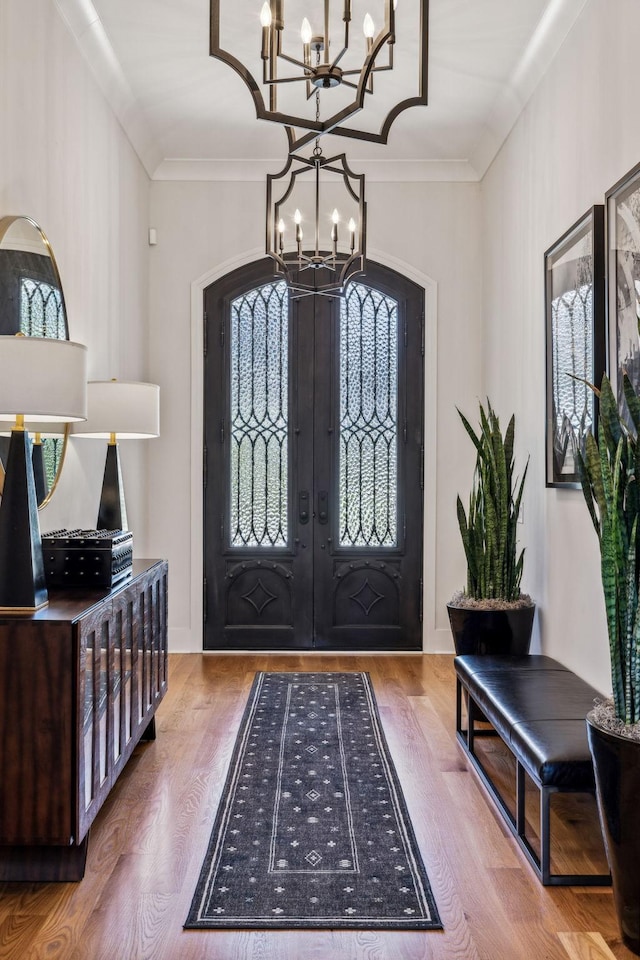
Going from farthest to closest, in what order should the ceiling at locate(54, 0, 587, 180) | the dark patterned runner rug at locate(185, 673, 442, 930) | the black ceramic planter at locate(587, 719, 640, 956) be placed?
the ceiling at locate(54, 0, 587, 180) < the dark patterned runner rug at locate(185, 673, 442, 930) < the black ceramic planter at locate(587, 719, 640, 956)

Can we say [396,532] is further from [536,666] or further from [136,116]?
[136,116]

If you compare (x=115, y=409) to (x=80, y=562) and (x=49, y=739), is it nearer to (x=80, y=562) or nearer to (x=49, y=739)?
(x=80, y=562)

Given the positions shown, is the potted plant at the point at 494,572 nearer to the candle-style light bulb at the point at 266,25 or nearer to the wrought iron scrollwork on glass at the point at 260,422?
the wrought iron scrollwork on glass at the point at 260,422

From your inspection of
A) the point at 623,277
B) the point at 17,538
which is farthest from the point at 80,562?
the point at 623,277

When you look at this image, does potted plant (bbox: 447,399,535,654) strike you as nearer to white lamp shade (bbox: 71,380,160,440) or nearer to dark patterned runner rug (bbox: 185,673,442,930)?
dark patterned runner rug (bbox: 185,673,442,930)

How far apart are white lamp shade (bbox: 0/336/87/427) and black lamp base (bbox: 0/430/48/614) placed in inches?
4.6

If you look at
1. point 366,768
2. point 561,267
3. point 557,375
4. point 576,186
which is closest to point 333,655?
point 366,768

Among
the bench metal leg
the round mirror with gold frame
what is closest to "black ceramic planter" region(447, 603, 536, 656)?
the bench metal leg

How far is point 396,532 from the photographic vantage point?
5180 mm

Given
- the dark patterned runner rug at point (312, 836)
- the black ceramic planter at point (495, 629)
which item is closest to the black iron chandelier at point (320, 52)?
the dark patterned runner rug at point (312, 836)

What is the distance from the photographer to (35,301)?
2.95 metres

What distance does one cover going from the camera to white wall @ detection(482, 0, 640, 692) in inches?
113

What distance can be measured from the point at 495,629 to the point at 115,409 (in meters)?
2.04

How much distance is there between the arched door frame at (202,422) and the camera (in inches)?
201
